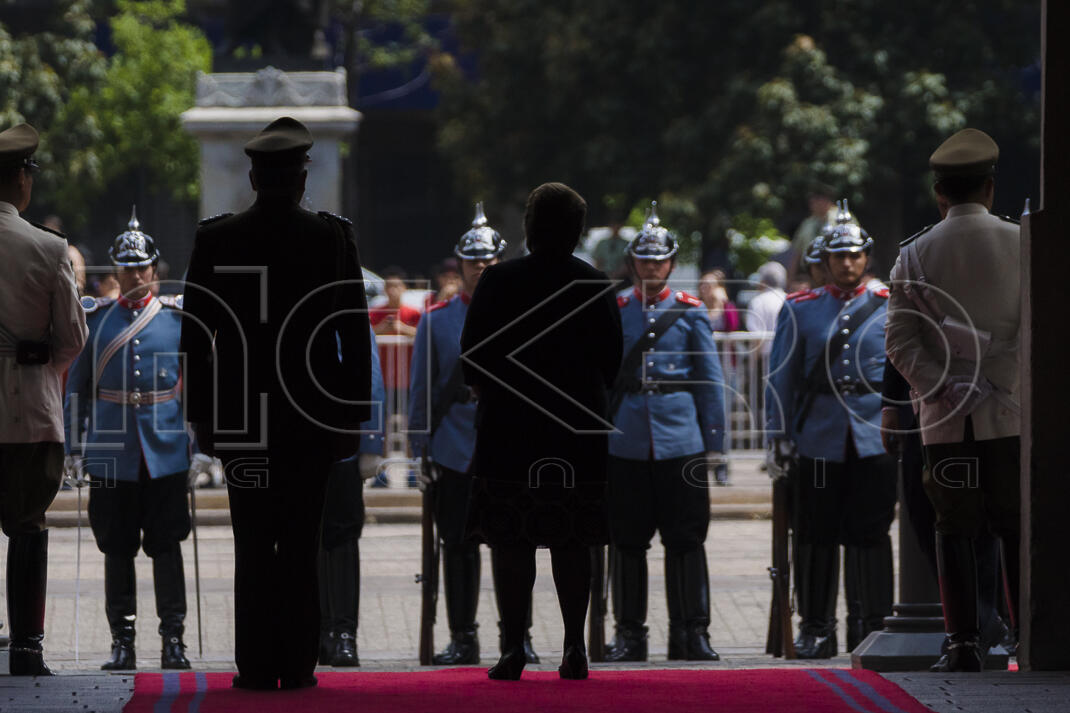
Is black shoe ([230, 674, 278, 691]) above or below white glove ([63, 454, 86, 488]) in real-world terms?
below

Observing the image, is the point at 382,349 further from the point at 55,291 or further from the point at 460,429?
the point at 55,291

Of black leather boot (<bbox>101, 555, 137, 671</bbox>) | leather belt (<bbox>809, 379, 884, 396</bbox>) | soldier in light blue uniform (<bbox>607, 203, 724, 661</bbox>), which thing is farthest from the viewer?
leather belt (<bbox>809, 379, 884, 396</bbox>)

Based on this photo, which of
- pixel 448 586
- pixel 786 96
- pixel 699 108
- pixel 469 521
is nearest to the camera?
pixel 469 521

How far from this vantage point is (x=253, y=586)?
658cm

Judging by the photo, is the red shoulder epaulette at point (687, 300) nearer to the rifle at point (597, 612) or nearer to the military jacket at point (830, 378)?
the military jacket at point (830, 378)

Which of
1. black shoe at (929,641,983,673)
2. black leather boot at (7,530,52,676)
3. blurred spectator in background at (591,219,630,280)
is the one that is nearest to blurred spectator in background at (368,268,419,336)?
blurred spectator in background at (591,219,630,280)

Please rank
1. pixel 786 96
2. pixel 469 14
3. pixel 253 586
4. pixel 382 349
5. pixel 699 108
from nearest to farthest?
pixel 253 586 → pixel 382 349 → pixel 786 96 → pixel 699 108 → pixel 469 14

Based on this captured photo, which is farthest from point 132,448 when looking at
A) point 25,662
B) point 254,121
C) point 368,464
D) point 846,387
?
point 254,121

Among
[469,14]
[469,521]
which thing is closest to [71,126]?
[469,14]

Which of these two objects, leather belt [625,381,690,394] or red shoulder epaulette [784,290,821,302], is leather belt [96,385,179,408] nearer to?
leather belt [625,381,690,394]

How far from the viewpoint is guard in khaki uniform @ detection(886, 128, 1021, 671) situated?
285 inches

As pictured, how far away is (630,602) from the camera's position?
31.3ft

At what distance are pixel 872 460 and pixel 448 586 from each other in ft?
6.69

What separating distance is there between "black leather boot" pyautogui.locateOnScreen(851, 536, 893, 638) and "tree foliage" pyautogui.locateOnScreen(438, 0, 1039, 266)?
16.6m
